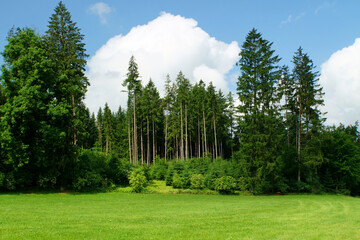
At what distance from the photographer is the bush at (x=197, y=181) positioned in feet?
94.4

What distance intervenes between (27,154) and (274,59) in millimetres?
27314

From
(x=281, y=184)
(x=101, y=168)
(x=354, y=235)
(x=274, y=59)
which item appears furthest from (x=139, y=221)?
(x=274, y=59)

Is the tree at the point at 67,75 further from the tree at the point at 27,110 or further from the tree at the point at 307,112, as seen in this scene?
the tree at the point at 307,112

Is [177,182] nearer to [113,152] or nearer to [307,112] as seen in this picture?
[113,152]

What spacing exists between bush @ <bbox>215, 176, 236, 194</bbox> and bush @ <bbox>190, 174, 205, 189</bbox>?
1812mm

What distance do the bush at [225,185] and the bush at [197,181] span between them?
5.94 feet

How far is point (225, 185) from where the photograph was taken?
27250 mm

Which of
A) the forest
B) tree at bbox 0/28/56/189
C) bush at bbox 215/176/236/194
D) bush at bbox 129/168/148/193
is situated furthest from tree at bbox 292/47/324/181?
tree at bbox 0/28/56/189

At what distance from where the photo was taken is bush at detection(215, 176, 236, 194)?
89.7 ft

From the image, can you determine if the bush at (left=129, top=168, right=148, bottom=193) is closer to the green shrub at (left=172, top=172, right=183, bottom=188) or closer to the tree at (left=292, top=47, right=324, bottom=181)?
the green shrub at (left=172, top=172, right=183, bottom=188)

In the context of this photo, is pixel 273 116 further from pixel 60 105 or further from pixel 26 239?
pixel 26 239

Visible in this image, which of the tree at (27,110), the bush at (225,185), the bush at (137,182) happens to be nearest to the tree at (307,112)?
the bush at (225,185)

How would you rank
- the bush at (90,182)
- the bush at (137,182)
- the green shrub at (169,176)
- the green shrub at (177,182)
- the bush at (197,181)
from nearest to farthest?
the bush at (90,182) → the bush at (137,182) → the bush at (197,181) → the green shrub at (177,182) → the green shrub at (169,176)

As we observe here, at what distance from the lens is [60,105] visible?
23.3 metres
